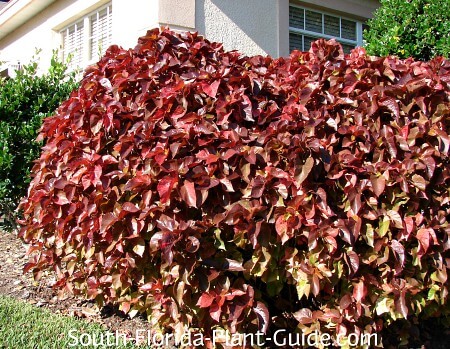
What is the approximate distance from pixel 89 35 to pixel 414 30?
5.30 metres

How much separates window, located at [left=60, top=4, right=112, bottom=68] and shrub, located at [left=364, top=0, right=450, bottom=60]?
4.11 metres

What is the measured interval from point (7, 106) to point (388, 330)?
13.6 ft

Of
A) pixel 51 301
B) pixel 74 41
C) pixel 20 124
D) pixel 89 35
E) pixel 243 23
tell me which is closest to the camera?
pixel 51 301

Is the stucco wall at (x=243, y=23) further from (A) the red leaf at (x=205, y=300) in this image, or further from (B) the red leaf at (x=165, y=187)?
(A) the red leaf at (x=205, y=300)

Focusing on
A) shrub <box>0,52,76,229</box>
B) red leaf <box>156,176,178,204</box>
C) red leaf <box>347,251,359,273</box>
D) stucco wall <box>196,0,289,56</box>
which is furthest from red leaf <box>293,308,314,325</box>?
stucco wall <box>196,0,289,56</box>

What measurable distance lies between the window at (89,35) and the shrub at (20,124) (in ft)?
7.78

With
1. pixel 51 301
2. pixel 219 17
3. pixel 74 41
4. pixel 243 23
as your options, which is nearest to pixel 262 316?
pixel 51 301

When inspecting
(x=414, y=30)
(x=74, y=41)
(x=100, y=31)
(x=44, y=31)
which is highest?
(x=44, y=31)

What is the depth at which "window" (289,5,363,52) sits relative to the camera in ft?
28.0

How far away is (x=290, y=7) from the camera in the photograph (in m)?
8.43

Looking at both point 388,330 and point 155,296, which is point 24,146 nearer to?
point 155,296

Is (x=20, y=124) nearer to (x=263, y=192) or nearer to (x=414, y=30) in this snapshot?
(x=263, y=192)

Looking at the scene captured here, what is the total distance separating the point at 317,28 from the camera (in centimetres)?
888

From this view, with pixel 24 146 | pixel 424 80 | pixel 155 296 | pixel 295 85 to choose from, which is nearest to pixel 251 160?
pixel 295 85
